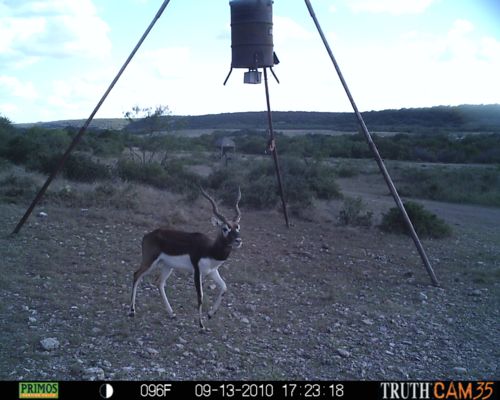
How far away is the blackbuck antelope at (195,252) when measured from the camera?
25.6 feet

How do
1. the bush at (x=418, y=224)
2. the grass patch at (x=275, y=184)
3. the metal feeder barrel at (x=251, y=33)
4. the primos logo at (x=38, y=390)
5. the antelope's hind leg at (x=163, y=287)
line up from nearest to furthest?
the primos logo at (x=38, y=390), the antelope's hind leg at (x=163, y=287), the metal feeder barrel at (x=251, y=33), the bush at (x=418, y=224), the grass patch at (x=275, y=184)

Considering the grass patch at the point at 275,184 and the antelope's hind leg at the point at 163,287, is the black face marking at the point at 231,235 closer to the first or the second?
the antelope's hind leg at the point at 163,287

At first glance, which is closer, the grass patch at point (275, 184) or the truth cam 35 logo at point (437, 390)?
the truth cam 35 logo at point (437, 390)

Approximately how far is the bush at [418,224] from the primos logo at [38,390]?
10.5 m

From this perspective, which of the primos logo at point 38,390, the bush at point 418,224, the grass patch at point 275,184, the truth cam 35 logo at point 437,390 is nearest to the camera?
the primos logo at point 38,390

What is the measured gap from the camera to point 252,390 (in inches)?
232

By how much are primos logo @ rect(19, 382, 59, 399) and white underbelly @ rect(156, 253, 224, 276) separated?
2.62 metres

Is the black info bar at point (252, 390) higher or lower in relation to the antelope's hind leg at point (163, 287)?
lower

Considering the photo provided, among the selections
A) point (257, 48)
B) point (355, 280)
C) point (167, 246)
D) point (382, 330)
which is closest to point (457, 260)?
point (355, 280)

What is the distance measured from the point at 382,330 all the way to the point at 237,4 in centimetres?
711

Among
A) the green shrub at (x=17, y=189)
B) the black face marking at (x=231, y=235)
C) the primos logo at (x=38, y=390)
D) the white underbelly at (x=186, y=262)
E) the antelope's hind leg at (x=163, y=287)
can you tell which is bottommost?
the primos logo at (x=38, y=390)

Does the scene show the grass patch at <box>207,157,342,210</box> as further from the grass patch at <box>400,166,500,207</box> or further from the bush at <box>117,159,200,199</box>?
the grass patch at <box>400,166,500,207</box>

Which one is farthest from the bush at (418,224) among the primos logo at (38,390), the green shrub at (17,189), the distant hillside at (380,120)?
the distant hillside at (380,120)

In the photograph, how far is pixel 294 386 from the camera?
19.8 feet
